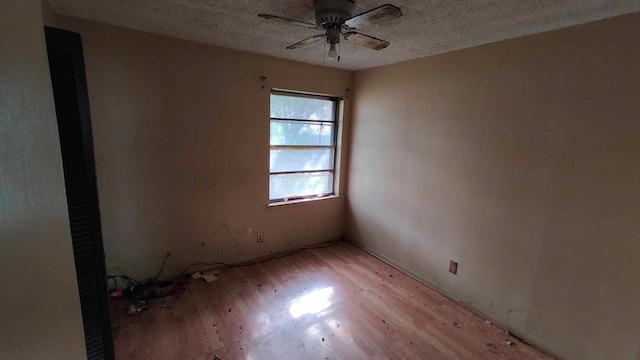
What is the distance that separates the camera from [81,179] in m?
1.29

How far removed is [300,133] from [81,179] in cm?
241

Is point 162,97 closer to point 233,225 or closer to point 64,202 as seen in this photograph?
point 233,225

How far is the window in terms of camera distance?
329 cm

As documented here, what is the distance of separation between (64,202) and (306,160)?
3.04 metres

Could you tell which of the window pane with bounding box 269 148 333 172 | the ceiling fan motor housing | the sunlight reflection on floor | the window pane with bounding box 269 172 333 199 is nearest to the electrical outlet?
the sunlight reflection on floor

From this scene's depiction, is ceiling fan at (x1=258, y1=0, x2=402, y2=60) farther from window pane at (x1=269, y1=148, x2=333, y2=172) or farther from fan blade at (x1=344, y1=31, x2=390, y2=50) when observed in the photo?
window pane at (x1=269, y1=148, x2=333, y2=172)

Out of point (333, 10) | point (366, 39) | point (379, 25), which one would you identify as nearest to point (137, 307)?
point (333, 10)

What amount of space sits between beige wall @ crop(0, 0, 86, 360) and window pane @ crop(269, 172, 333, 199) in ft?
9.17

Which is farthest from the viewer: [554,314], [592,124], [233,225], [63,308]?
[233,225]

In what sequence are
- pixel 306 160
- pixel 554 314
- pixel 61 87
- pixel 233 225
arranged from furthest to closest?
pixel 306 160 < pixel 233 225 < pixel 554 314 < pixel 61 87

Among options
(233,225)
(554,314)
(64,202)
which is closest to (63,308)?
(64,202)

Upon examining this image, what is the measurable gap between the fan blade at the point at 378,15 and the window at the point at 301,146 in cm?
165

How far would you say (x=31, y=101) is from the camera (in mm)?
453

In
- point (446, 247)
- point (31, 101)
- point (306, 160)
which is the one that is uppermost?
point (31, 101)
